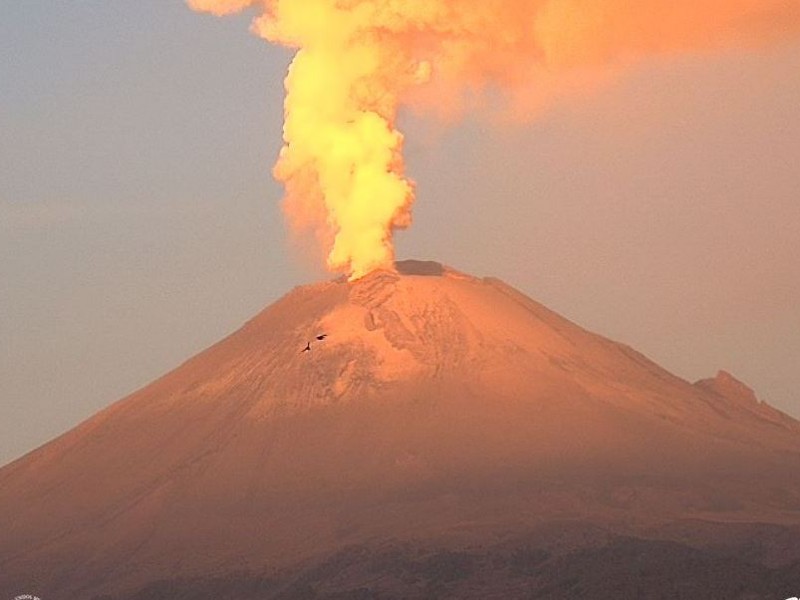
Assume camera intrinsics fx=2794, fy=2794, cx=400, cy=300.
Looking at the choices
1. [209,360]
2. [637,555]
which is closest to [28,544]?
[209,360]

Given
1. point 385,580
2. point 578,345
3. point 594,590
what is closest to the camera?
point 594,590

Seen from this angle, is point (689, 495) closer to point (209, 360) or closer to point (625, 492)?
point (625, 492)

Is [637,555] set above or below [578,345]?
below

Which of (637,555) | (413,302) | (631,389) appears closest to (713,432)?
(631,389)

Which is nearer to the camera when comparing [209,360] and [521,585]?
[521,585]

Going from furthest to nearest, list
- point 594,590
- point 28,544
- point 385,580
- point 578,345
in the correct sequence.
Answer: point 578,345 < point 28,544 < point 385,580 < point 594,590

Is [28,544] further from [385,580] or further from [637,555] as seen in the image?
[637,555]
